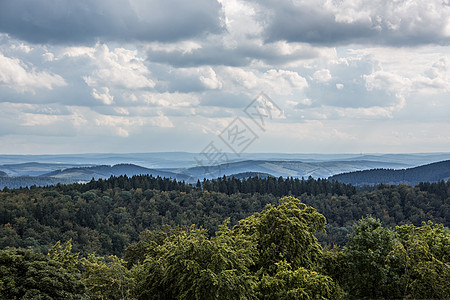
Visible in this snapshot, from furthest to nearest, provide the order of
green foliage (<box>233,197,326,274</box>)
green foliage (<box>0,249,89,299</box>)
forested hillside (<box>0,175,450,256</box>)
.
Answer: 1. forested hillside (<box>0,175,450,256</box>)
2. green foliage (<box>233,197,326,274</box>)
3. green foliage (<box>0,249,89,299</box>)

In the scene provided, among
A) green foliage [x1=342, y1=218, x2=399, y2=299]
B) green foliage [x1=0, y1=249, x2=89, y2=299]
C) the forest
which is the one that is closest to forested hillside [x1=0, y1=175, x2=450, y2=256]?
the forest

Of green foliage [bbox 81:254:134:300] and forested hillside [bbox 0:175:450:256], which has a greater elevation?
green foliage [bbox 81:254:134:300]

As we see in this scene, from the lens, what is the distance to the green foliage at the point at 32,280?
19.0m

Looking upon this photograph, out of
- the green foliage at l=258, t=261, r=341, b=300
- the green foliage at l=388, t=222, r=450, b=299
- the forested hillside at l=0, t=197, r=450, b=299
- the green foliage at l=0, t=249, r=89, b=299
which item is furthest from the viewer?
the green foliage at l=388, t=222, r=450, b=299

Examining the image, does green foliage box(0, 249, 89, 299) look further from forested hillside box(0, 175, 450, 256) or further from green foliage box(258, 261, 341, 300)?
forested hillside box(0, 175, 450, 256)

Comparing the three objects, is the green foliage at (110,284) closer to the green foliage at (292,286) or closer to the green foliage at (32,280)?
the green foliage at (32,280)

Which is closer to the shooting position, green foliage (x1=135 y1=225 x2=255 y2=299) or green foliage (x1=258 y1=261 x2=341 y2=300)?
green foliage (x1=135 y1=225 x2=255 y2=299)

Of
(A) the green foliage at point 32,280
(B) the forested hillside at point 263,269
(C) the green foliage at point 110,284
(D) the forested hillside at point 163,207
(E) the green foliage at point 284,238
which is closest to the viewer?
(A) the green foliage at point 32,280

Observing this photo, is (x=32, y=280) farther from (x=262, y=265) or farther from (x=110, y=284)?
(x=262, y=265)

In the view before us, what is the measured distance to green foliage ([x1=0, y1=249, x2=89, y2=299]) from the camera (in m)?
19.0

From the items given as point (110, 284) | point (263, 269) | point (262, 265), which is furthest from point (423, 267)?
point (110, 284)

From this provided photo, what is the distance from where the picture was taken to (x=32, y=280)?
63.7ft

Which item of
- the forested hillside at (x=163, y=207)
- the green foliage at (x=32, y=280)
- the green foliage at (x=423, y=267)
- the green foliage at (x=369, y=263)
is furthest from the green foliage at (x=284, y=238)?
the forested hillside at (x=163, y=207)

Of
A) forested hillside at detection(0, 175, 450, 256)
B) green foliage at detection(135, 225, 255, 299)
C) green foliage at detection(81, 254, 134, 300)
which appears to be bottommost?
forested hillside at detection(0, 175, 450, 256)
